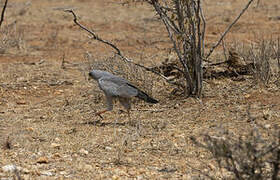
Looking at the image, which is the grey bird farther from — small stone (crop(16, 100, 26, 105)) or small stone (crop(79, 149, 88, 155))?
small stone (crop(16, 100, 26, 105))

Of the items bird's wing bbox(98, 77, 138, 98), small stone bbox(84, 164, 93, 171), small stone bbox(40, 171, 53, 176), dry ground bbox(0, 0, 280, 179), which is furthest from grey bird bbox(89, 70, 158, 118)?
small stone bbox(40, 171, 53, 176)

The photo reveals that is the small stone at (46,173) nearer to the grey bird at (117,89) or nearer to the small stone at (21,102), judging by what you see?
the grey bird at (117,89)

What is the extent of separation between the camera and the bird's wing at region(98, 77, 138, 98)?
5.87 m

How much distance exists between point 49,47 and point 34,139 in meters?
7.18

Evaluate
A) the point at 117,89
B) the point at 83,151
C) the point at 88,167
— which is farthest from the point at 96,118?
the point at 88,167

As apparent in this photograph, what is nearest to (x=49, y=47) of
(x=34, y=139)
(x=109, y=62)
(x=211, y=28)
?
(x=211, y=28)

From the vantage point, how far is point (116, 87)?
5875 mm

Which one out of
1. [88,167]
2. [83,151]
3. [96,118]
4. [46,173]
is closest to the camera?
→ [46,173]

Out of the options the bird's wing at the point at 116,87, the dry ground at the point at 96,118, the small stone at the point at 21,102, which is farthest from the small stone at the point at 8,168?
the small stone at the point at 21,102

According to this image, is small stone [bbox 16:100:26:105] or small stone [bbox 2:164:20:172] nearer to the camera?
small stone [bbox 2:164:20:172]

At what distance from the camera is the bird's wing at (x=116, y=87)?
5867 mm

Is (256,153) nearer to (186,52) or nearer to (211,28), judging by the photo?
(186,52)

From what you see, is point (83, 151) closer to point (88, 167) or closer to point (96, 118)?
point (88, 167)

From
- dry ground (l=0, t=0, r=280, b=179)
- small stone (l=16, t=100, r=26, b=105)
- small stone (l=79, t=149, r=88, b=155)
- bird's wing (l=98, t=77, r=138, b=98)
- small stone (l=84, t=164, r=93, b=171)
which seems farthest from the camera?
small stone (l=16, t=100, r=26, b=105)
